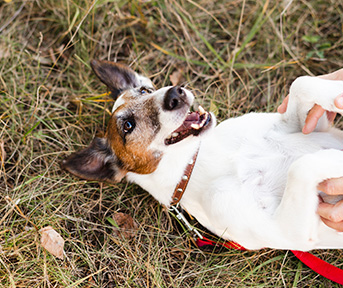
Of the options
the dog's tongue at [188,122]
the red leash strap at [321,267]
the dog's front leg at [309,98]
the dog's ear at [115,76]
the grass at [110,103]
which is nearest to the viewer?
the dog's front leg at [309,98]

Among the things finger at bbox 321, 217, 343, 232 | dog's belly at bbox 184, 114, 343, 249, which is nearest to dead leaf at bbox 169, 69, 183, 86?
dog's belly at bbox 184, 114, 343, 249

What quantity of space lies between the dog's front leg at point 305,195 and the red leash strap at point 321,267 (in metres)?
0.80

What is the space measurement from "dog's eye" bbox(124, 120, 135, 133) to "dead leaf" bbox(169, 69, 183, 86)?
1436mm

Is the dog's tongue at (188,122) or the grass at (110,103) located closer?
the dog's tongue at (188,122)

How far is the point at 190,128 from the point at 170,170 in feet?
1.31

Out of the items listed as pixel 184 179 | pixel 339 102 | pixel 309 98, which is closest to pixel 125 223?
pixel 184 179

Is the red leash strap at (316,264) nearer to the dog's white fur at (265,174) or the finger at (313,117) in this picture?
the dog's white fur at (265,174)

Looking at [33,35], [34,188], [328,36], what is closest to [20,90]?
[33,35]

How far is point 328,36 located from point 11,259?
4344 mm

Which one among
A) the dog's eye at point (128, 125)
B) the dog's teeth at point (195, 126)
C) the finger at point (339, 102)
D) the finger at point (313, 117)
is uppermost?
the finger at point (339, 102)

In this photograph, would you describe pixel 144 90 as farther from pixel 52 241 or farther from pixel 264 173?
pixel 52 241

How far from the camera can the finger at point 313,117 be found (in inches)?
108

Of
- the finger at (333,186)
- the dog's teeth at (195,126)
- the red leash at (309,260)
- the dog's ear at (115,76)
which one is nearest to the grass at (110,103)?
the red leash at (309,260)

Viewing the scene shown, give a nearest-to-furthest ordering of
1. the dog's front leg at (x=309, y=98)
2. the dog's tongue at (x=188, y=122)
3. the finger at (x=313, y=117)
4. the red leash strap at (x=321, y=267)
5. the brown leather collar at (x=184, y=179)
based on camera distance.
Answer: the dog's front leg at (x=309, y=98)
the finger at (x=313, y=117)
the dog's tongue at (x=188, y=122)
the brown leather collar at (x=184, y=179)
the red leash strap at (x=321, y=267)
